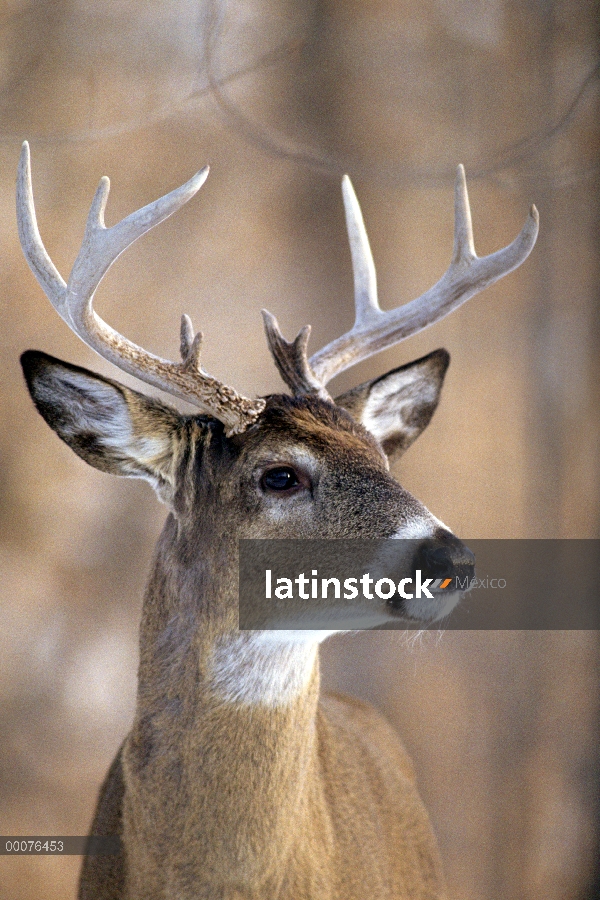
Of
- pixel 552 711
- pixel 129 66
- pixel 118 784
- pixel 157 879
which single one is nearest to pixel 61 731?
pixel 118 784

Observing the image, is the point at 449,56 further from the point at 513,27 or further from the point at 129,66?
the point at 129,66

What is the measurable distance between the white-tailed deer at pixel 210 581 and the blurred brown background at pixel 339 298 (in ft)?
1.78

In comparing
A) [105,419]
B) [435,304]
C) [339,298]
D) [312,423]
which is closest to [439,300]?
[435,304]

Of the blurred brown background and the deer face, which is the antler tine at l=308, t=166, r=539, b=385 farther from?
the blurred brown background

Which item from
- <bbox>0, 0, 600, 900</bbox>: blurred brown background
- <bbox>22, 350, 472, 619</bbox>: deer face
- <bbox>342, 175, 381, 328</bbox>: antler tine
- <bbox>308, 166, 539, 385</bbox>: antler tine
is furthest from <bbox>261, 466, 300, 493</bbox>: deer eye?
<bbox>0, 0, 600, 900</bbox>: blurred brown background

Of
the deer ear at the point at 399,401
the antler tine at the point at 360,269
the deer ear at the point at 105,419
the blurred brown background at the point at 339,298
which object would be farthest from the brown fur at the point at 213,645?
the blurred brown background at the point at 339,298

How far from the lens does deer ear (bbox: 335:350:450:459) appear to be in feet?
4.36

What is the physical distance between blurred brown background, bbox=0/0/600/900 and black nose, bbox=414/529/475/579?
3.03 feet

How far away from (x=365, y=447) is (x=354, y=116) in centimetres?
102

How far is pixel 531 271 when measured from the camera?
1.92 m

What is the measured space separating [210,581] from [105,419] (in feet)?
0.87

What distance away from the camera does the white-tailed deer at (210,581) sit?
1099 millimetres

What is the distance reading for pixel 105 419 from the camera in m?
1.14

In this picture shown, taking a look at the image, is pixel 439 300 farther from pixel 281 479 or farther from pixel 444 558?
pixel 444 558
